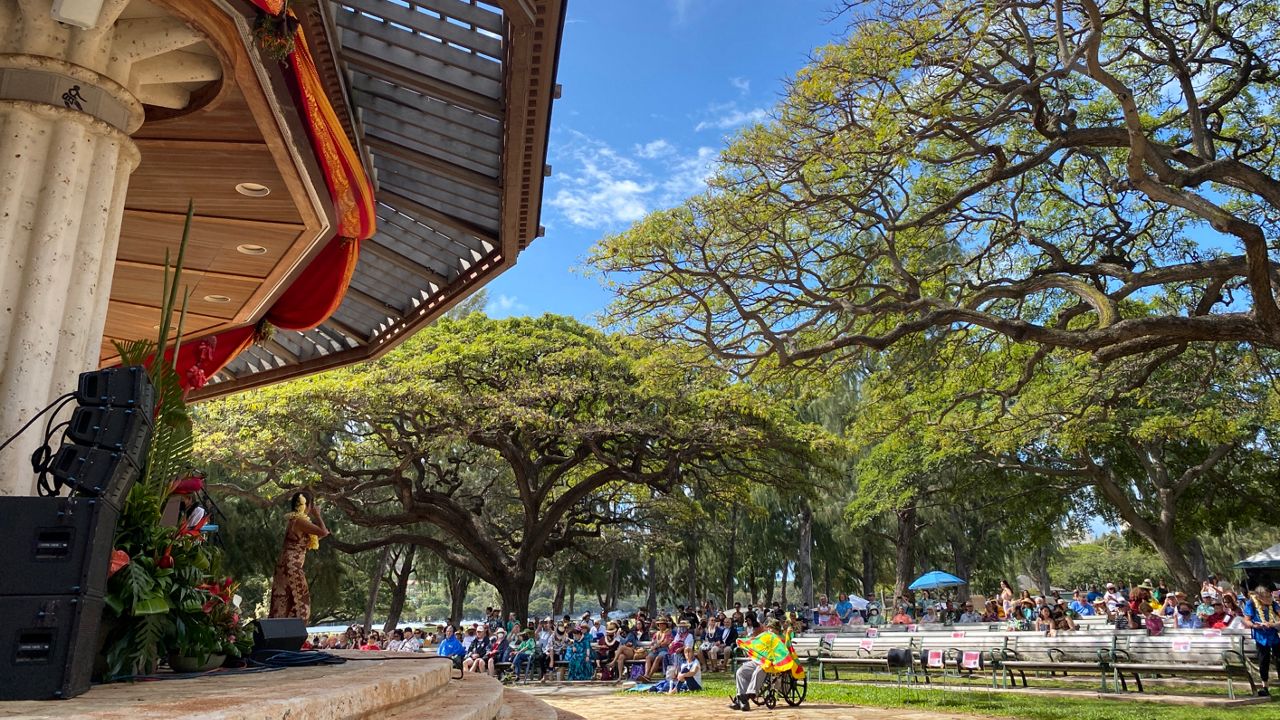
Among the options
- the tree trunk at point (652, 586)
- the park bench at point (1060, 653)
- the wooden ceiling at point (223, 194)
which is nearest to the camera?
the wooden ceiling at point (223, 194)

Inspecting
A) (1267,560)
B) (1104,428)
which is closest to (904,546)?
(1267,560)

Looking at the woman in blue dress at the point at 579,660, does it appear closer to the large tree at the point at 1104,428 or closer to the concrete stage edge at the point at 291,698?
the large tree at the point at 1104,428

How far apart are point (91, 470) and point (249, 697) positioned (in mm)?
1115

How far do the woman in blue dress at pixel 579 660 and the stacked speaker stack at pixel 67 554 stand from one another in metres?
15.0

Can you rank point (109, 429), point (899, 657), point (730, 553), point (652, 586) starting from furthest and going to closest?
point (652, 586) < point (730, 553) < point (899, 657) < point (109, 429)

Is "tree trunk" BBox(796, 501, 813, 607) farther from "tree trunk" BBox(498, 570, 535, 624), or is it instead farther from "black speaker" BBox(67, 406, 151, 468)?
"black speaker" BBox(67, 406, 151, 468)

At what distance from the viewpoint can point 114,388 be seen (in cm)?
350

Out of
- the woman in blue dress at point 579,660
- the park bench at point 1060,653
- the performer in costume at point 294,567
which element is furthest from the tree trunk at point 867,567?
the performer in costume at point 294,567

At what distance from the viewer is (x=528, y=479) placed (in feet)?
71.8

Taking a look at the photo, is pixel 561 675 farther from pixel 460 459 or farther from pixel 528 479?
pixel 460 459

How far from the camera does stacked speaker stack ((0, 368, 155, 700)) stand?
306 centimetres

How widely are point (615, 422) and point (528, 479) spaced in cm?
363

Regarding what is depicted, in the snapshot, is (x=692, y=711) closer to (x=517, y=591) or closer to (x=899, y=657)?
(x=899, y=657)

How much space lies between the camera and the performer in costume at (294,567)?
7230 millimetres
